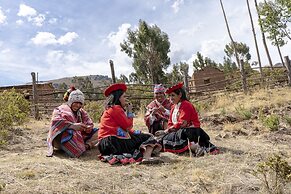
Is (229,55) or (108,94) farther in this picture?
(229,55)

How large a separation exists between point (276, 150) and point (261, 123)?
233cm

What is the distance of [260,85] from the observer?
13648 mm

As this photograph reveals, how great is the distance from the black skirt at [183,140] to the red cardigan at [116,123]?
690 mm

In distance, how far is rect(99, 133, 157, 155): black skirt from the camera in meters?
4.55

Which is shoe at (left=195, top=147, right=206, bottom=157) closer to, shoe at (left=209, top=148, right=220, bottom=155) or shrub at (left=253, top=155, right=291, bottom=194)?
shoe at (left=209, top=148, right=220, bottom=155)

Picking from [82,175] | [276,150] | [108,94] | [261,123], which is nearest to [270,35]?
[261,123]

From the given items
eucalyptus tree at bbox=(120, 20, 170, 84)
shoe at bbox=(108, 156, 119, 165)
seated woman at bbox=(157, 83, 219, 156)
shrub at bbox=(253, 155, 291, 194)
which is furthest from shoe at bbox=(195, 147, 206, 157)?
eucalyptus tree at bbox=(120, 20, 170, 84)

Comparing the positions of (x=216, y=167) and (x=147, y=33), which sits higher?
(x=147, y=33)

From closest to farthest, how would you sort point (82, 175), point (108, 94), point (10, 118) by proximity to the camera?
point (82, 175) → point (108, 94) → point (10, 118)

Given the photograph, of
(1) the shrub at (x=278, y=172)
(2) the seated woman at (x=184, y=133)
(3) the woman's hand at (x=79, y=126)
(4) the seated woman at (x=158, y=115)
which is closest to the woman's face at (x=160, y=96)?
(4) the seated woman at (x=158, y=115)

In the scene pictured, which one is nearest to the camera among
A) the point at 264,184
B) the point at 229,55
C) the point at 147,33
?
the point at 264,184

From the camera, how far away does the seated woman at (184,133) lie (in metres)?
4.92

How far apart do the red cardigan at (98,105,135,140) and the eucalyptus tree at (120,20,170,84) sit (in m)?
24.3

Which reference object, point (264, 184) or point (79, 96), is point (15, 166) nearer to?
point (79, 96)
